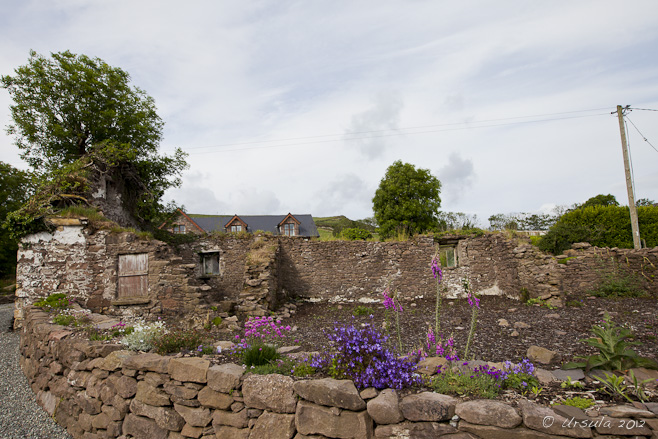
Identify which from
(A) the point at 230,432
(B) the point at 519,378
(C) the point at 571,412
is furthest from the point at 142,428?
(C) the point at 571,412

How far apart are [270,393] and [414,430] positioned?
146 centimetres

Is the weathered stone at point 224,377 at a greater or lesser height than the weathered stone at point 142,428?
greater

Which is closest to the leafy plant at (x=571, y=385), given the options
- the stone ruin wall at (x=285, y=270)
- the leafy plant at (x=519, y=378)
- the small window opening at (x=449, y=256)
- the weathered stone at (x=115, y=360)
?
the leafy plant at (x=519, y=378)

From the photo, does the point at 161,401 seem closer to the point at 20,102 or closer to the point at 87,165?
the point at 87,165

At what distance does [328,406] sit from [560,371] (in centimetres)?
236

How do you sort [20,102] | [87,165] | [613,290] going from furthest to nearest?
1. [20,102]
2. [87,165]
3. [613,290]

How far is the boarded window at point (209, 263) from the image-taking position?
1691cm

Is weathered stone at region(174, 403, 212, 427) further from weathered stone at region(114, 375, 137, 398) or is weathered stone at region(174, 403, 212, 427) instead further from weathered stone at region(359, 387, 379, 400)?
weathered stone at region(359, 387, 379, 400)

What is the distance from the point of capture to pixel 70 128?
634 inches

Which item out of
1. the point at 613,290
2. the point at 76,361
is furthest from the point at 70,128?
the point at 613,290

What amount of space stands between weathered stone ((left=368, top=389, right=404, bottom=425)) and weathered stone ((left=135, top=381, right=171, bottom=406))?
2747mm

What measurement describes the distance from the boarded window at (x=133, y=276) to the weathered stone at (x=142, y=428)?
275 inches

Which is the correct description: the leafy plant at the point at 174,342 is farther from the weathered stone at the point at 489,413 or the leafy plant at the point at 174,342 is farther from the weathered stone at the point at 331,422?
the weathered stone at the point at 489,413

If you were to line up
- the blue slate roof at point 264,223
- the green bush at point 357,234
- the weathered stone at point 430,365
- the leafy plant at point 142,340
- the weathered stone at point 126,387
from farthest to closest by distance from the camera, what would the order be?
the blue slate roof at point 264,223, the green bush at point 357,234, the leafy plant at point 142,340, the weathered stone at point 126,387, the weathered stone at point 430,365
